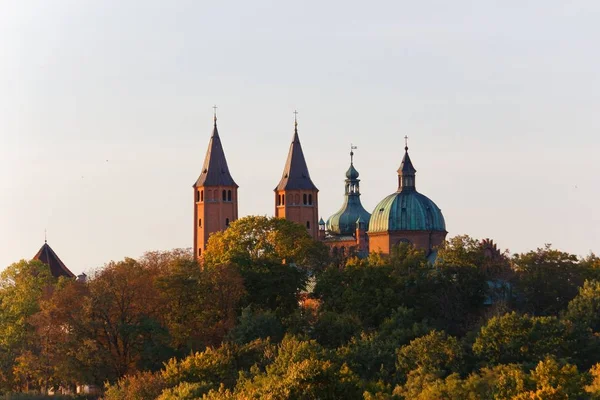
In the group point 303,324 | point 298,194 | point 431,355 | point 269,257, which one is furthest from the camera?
point 298,194

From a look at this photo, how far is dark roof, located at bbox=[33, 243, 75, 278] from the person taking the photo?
165 meters

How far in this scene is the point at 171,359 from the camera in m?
98.9

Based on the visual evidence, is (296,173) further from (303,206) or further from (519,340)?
(519,340)

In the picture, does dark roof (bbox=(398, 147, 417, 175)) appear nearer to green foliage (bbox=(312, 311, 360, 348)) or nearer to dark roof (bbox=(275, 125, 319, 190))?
dark roof (bbox=(275, 125, 319, 190))

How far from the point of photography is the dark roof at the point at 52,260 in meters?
165

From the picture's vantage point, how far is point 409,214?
167m

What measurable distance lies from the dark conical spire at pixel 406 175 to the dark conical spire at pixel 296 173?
60.2ft

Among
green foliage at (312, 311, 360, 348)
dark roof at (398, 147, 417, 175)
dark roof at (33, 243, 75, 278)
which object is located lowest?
green foliage at (312, 311, 360, 348)

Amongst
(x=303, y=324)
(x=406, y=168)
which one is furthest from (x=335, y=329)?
(x=406, y=168)

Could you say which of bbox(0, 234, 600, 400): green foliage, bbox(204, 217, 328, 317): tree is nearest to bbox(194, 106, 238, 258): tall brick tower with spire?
bbox(204, 217, 328, 317): tree

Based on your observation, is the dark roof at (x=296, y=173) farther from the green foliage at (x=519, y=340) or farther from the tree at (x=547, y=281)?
the green foliage at (x=519, y=340)

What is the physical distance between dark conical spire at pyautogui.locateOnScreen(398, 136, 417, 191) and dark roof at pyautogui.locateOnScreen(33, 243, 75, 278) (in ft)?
106

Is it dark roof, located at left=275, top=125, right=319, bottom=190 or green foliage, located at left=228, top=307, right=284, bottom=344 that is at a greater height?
dark roof, located at left=275, top=125, right=319, bottom=190

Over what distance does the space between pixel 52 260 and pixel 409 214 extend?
3355 cm
